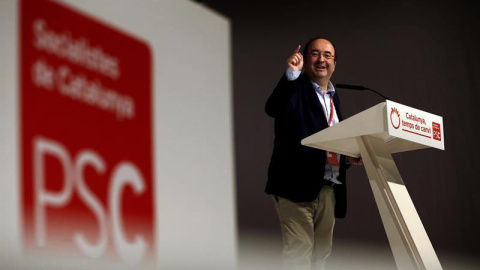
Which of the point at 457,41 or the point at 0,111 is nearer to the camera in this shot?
the point at 0,111

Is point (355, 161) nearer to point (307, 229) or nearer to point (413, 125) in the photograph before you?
point (307, 229)

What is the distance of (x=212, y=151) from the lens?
264 cm

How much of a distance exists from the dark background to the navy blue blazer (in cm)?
50

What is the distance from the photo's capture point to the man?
2.49 metres

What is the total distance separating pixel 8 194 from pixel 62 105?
0.95ft

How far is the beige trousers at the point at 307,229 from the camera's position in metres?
2.46

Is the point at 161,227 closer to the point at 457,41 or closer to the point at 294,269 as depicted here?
the point at 294,269

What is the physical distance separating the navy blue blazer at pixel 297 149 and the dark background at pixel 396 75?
505mm

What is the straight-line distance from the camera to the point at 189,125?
8.36 feet

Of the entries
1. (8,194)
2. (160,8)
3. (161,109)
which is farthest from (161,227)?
(160,8)

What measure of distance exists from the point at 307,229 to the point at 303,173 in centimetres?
20

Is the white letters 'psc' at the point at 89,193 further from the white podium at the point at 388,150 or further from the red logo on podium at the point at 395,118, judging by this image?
the red logo on podium at the point at 395,118

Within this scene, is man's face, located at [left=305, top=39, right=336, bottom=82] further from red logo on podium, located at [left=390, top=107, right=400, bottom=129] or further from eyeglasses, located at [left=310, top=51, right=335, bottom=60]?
red logo on podium, located at [left=390, top=107, right=400, bottom=129]

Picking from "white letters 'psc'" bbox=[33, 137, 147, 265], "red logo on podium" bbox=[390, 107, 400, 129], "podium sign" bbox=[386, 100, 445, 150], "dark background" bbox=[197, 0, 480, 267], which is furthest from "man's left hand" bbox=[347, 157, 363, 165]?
"white letters 'psc'" bbox=[33, 137, 147, 265]
